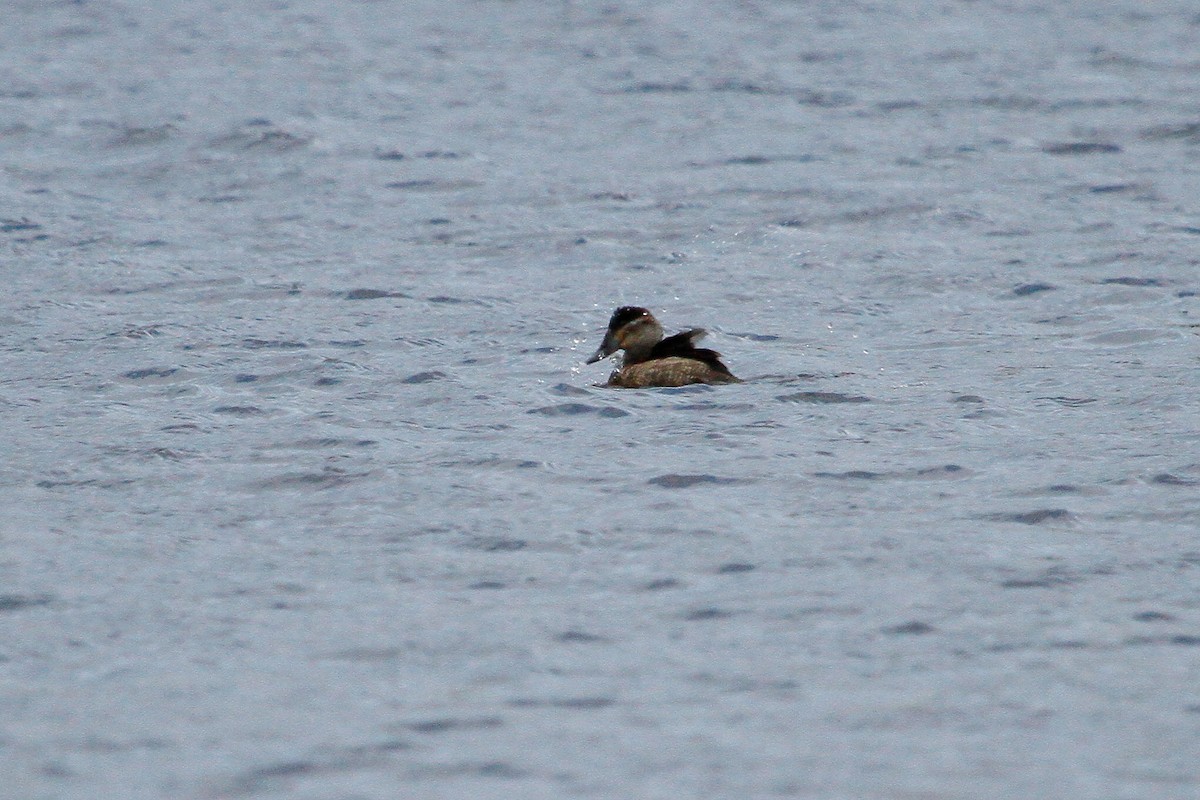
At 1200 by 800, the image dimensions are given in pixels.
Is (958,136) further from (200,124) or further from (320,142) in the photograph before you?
(200,124)

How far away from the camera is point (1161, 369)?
11.8 meters

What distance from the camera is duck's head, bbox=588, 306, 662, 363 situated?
1175 centimetres

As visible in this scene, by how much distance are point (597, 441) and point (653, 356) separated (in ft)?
4.41

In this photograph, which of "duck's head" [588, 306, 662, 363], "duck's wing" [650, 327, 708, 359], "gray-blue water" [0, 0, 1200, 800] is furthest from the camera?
"duck's head" [588, 306, 662, 363]

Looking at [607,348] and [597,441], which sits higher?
[607,348]

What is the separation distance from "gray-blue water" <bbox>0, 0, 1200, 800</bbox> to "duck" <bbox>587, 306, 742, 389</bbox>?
0.52 ft

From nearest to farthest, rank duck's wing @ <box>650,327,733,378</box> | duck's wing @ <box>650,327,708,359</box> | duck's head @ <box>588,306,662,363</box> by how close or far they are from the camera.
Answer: duck's wing @ <box>650,327,733,378</box>
duck's wing @ <box>650,327,708,359</box>
duck's head @ <box>588,306,662,363</box>

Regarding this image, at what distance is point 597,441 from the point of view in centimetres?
1043

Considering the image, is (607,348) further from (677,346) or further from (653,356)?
(677,346)

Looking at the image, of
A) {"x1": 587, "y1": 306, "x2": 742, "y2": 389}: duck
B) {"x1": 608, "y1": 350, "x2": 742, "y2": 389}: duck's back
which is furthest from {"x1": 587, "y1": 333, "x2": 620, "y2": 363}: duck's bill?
{"x1": 608, "y1": 350, "x2": 742, "y2": 389}: duck's back

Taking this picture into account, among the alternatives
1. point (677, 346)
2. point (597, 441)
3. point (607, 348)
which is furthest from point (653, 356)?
point (597, 441)

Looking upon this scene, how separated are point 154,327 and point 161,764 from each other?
22.3 feet

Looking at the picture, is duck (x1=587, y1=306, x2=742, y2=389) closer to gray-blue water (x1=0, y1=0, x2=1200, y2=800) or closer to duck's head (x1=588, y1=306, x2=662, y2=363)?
duck's head (x1=588, y1=306, x2=662, y2=363)

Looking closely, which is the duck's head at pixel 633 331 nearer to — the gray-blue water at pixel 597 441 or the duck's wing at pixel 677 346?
the duck's wing at pixel 677 346
